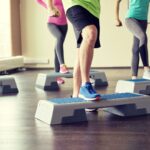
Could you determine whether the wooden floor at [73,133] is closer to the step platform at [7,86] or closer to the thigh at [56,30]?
the step platform at [7,86]

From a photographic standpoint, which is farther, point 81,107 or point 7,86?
point 7,86

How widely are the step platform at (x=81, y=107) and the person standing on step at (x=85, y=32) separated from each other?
78mm

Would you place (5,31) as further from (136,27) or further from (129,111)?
(129,111)

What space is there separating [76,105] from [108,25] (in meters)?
4.35

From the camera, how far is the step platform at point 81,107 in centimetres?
262

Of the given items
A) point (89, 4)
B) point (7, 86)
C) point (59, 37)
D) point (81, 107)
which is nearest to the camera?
point (81, 107)

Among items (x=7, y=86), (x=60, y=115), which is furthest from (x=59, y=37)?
(x=60, y=115)

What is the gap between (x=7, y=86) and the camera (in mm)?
4254

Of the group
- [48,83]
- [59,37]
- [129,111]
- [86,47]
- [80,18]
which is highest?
[80,18]

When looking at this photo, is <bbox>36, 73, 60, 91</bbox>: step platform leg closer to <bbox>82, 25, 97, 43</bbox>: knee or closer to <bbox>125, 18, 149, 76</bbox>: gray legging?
<bbox>125, 18, 149, 76</bbox>: gray legging

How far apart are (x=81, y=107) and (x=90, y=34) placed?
1.62 ft

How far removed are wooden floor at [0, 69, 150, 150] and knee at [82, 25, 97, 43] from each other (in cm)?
56

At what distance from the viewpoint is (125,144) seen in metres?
2.11

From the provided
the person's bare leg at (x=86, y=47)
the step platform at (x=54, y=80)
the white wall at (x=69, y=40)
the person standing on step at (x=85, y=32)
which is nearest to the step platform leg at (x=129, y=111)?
the person standing on step at (x=85, y=32)
